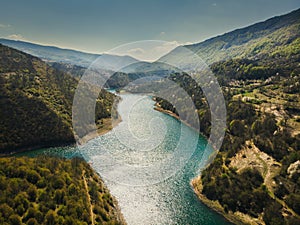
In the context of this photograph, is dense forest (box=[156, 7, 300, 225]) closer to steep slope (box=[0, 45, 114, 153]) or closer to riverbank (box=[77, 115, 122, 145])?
riverbank (box=[77, 115, 122, 145])

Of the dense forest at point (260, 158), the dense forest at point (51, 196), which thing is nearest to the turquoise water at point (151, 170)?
the dense forest at point (51, 196)

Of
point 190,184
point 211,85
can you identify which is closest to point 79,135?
point 190,184

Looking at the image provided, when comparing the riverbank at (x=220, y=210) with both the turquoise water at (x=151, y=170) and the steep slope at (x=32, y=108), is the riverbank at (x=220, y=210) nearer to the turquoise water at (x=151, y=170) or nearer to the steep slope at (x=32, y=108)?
the turquoise water at (x=151, y=170)

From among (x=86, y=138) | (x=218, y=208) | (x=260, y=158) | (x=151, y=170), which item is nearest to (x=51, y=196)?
(x=151, y=170)

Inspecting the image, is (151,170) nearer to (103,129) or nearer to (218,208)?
(218,208)

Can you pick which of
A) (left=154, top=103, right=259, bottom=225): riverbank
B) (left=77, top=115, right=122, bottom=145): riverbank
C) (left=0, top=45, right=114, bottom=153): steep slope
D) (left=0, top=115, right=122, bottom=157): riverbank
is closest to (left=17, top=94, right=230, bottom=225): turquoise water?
(left=154, top=103, right=259, bottom=225): riverbank
